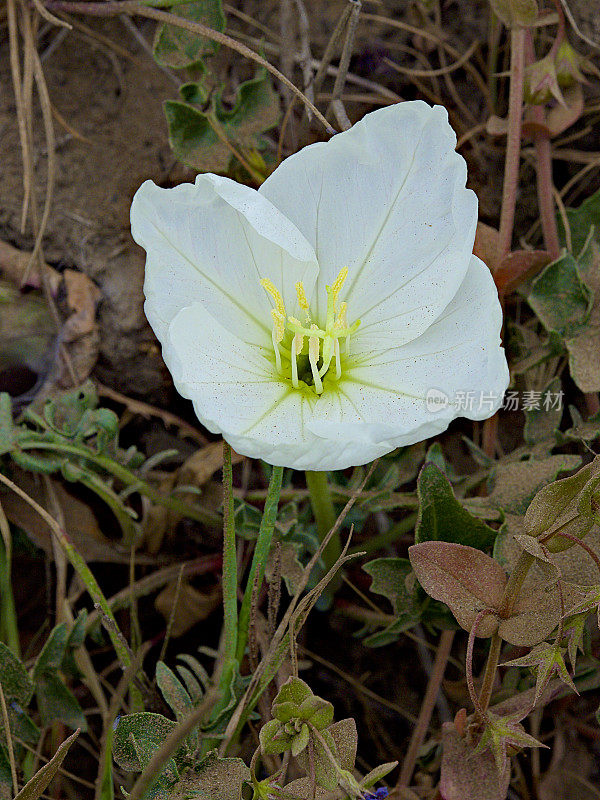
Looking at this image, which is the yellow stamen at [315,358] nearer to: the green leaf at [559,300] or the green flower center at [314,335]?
the green flower center at [314,335]

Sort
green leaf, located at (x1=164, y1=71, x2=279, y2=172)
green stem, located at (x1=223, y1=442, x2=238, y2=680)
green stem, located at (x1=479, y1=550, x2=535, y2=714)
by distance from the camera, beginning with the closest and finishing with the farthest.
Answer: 1. green stem, located at (x1=479, y1=550, x2=535, y2=714)
2. green stem, located at (x1=223, y1=442, x2=238, y2=680)
3. green leaf, located at (x1=164, y1=71, x2=279, y2=172)

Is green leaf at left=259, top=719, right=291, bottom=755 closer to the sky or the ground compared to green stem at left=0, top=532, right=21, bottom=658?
closer to the sky

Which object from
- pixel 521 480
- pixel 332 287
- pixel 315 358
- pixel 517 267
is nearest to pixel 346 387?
pixel 315 358

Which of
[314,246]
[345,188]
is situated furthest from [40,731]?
[345,188]

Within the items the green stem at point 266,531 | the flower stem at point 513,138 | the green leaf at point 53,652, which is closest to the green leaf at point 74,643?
the green leaf at point 53,652

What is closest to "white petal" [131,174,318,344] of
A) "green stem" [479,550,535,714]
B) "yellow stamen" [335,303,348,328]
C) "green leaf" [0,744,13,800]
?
"yellow stamen" [335,303,348,328]

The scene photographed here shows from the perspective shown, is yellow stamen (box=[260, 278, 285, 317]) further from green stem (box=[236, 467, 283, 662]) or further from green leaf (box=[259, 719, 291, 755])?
green leaf (box=[259, 719, 291, 755])

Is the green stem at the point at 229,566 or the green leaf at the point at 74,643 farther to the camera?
the green leaf at the point at 74,643
